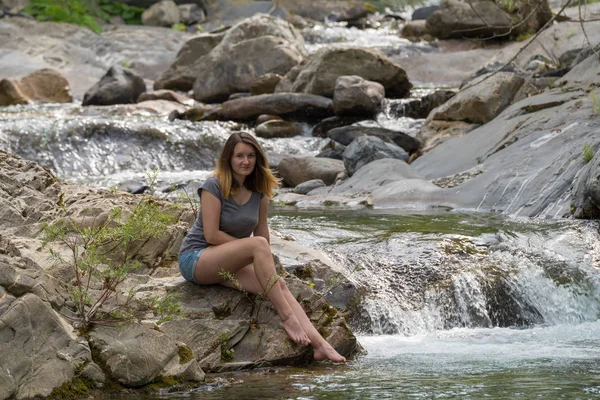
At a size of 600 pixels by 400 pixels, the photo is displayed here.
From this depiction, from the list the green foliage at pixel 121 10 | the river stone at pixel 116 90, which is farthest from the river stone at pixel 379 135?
the green foliage at pixel 121 10

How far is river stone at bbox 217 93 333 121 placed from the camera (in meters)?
18.6

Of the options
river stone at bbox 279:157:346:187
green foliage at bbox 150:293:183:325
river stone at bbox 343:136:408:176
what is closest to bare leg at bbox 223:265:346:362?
green foliage at bbox 150:293:183:325

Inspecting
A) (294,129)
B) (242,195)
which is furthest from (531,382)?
(294,129)

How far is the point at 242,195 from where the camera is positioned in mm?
6066

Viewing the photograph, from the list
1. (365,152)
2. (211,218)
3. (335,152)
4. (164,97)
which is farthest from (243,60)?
(211,218)

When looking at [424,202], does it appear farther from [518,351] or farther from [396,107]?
[396,107]

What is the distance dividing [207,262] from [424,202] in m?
6.37

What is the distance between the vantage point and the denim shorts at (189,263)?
5891 mm

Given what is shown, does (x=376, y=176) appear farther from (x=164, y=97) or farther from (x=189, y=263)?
(x=164, y=97)

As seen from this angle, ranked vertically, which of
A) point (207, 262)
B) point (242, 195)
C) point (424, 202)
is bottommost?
point (424, 202)

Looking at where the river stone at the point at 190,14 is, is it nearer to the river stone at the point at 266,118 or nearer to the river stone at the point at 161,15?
the river stone at the point at 161,15

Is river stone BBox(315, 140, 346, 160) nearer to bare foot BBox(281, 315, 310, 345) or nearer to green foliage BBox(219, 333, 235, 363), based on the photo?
bare foot BBox(281, 315, 310, 345)

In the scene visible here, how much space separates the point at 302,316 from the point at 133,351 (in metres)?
1.21

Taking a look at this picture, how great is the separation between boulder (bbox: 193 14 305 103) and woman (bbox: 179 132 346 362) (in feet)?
51.7
